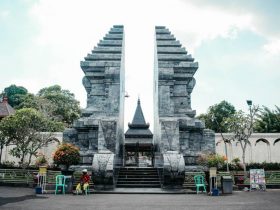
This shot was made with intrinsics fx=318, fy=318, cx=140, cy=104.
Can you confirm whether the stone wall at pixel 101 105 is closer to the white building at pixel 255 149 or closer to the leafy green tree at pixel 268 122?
the white building at pixel 255 149

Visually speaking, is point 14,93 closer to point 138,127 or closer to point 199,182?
point 138,127

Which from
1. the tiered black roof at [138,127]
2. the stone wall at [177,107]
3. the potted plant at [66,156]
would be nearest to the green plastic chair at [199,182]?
the stone wall at [177,107]

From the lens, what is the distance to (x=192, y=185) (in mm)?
15516

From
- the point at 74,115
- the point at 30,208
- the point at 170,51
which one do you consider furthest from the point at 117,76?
the point at 74,115

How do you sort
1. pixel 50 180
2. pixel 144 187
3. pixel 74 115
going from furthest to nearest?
1. pixel 74 115
2. pixel 50 180
3. pixel 144 187

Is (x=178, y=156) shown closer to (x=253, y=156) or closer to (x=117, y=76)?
(x=117, y=76)

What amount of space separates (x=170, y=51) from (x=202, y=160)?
30.3 feet

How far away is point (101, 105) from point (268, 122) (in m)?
25.9

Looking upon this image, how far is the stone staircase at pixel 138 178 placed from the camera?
613 inches

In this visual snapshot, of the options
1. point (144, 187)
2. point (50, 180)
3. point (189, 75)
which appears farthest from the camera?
point (189, 75)

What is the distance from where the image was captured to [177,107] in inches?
819

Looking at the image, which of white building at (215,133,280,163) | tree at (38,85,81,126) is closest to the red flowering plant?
white building at (215,133,280,163)

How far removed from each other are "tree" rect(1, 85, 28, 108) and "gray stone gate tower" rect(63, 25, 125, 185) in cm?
3393

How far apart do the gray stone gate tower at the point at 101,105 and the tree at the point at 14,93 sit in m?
33.9
